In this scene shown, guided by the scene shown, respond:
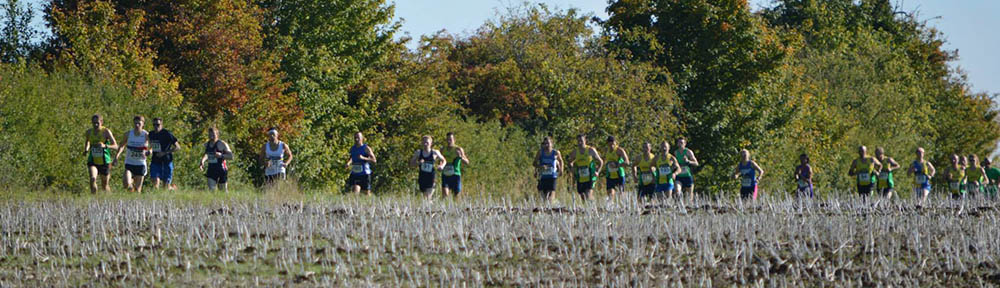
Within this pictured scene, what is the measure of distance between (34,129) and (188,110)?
5.86m

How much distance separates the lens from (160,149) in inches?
817

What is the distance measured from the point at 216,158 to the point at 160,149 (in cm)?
105

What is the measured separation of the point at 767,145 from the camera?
43.2 meters

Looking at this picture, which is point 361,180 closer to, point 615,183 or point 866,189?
point 615,183

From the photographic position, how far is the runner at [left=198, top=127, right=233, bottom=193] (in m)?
21.3

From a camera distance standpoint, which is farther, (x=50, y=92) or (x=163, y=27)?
(x=163, y=27)

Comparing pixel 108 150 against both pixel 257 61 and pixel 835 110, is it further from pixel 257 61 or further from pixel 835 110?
pixel 835 110

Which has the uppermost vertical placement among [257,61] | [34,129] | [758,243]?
[257,61]

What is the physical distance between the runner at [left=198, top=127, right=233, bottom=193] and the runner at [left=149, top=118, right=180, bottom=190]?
1.95ft

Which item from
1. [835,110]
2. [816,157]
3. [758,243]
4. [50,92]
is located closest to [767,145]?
[816,157]

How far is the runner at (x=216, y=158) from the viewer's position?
21.3 m

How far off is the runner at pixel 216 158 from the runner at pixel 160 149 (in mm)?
596

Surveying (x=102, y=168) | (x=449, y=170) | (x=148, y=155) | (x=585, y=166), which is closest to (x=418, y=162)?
(x=449, y=170)

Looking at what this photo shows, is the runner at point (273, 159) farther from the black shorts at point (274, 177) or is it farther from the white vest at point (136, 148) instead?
the white vest at point (136, 148)
